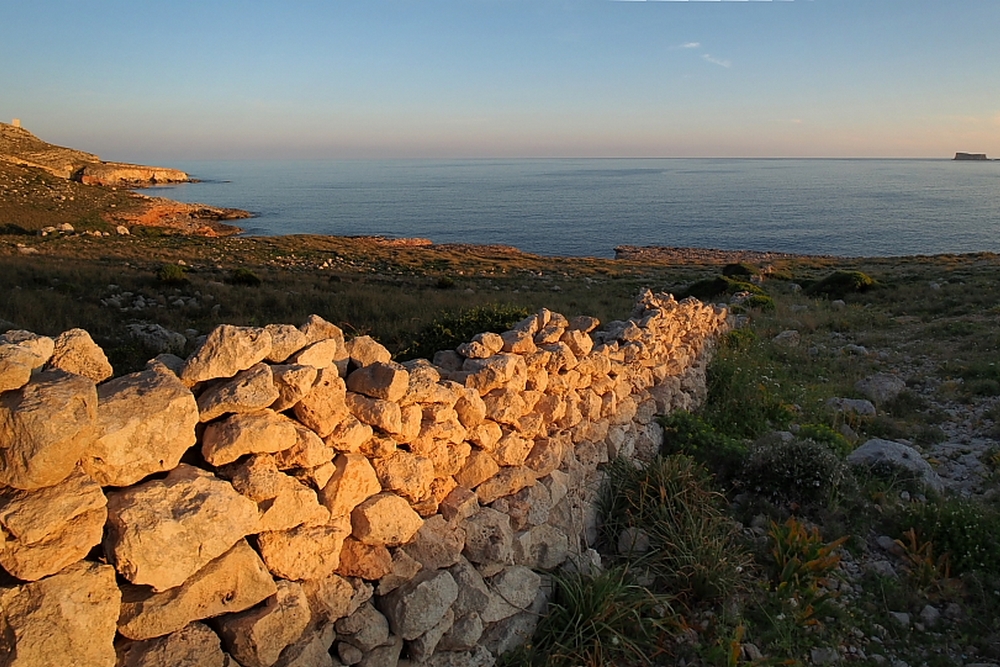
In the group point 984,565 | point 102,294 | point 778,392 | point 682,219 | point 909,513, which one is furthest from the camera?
point 682,219

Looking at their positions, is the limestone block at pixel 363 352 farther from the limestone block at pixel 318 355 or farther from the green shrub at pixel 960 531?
the green shrub at pixel 960 531

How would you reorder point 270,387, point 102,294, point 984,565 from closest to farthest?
point 270,387 < point 984,565 < point 102,294

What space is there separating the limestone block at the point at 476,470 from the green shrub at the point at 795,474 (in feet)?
10.7

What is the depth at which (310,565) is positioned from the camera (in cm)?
313

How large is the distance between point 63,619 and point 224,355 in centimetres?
125

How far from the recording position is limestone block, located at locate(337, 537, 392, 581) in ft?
11.0

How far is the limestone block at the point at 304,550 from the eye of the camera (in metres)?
3.00

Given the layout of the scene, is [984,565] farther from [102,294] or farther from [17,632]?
[102,294]

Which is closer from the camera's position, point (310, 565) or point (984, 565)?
point (310, 565)

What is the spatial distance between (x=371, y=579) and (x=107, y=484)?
1.48 meters

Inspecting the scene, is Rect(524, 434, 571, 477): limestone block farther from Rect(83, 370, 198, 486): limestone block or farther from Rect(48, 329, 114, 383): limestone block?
Rect(48, 329, 114, 383): limestone block

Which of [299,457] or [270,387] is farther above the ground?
[270,387]

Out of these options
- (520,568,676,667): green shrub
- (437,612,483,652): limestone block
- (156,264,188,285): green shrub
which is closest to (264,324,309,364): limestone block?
(437,612,483,652): limestone block

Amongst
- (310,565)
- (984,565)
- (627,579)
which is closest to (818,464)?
(984,565)
